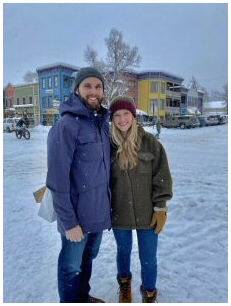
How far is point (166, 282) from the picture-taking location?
2863 mm

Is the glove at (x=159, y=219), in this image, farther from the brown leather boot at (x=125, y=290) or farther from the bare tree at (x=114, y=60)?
the bare tree at (x=114, y=60)

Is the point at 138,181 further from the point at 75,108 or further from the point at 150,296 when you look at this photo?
the point at 150,296

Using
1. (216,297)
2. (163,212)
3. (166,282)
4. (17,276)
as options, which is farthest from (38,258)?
(216,297)

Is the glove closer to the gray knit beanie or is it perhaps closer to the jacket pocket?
the jacket pocket

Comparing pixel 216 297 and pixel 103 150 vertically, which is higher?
pixel 103 150

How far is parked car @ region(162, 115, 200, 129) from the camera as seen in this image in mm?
32969

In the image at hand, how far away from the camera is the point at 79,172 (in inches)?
84.7

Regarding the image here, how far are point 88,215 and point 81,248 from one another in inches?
11.3

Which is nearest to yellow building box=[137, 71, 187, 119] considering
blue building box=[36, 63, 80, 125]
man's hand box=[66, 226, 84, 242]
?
blue building box=[36, 63, 80, 125]

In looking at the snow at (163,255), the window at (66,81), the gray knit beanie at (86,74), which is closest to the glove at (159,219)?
the snow at (163,255)

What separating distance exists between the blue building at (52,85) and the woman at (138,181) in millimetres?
37219

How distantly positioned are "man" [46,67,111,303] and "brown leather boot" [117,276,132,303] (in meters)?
0.45

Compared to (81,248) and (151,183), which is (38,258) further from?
(151,183)

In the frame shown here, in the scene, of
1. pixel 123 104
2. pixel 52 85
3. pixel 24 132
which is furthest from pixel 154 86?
pixel 123 104
